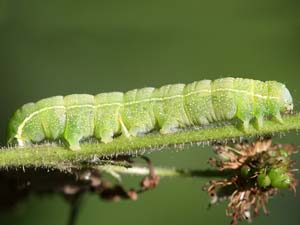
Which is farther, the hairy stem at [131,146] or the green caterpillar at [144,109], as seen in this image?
the green caterpillar at [144,109]

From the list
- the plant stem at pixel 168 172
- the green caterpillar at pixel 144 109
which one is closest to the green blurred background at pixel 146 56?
the plant stem at pixel 168 172

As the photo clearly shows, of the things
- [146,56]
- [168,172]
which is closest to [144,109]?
[168,172]

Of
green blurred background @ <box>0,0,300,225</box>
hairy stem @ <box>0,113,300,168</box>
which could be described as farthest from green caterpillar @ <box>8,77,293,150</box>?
green blurred background @ <box>0,0,300,225</box>

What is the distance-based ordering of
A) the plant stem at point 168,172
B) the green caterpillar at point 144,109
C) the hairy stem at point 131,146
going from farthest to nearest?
1. the plant stem at point 168,172
2. the green caterpillar at point 144,109
3. the hairy stem at point 131,146

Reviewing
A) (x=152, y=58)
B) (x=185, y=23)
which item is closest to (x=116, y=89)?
(x=152, y=58)

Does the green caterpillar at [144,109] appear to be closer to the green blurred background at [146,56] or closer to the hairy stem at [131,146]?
the hairy stem at [131,146]

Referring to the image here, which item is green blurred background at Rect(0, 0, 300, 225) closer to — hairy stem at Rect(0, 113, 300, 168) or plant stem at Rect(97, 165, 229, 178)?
plant stem at Rect(97, 165, 229, 178)

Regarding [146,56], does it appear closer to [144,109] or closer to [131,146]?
[144,109]

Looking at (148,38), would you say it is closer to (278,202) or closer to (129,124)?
(278,202)
